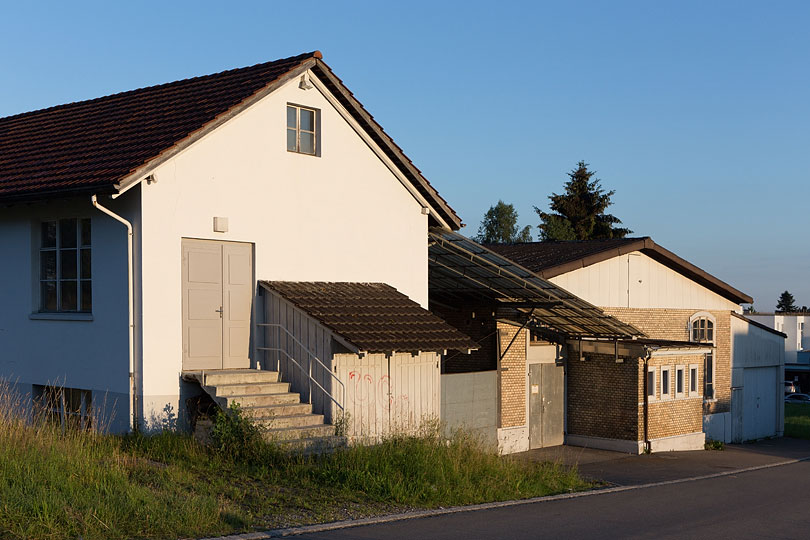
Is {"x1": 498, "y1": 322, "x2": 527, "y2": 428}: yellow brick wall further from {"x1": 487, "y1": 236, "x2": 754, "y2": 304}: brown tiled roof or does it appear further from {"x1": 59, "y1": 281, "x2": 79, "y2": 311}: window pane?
{"x1": 59, "y1": 281, "x2": 79, "y2": 311}: window pane

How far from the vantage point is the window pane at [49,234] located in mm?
16172

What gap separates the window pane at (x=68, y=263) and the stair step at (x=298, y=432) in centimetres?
456

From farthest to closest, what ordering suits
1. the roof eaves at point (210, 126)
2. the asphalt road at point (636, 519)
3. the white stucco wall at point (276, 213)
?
the white stucco wall at point (276, 213)
the roof eaves at point (210, 126)
the asphalt road at point (636, 519)

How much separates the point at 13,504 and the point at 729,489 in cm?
1263

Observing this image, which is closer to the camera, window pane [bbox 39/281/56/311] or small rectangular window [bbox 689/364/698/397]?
window pane [bbox 39/281/56/311]

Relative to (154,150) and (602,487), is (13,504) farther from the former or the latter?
(602,487)

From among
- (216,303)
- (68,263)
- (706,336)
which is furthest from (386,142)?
(706,336)

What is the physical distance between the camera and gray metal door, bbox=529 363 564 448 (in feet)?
78.1

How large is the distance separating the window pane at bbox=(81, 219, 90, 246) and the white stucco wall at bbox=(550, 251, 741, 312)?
12132 millimetres

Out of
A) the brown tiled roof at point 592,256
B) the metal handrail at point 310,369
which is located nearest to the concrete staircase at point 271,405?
the metal handrail at point 310,369

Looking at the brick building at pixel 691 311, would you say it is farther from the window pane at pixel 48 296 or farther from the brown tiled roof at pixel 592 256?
the window pane at pixel 48 296

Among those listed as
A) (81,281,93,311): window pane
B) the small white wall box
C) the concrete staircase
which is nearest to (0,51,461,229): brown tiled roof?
the small white wall box

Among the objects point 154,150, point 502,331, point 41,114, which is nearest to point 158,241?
point 154,150

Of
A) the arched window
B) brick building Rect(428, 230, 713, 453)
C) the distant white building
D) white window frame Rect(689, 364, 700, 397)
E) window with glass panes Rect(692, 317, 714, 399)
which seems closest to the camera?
brick building Rect(428, 230, 713, 453)
